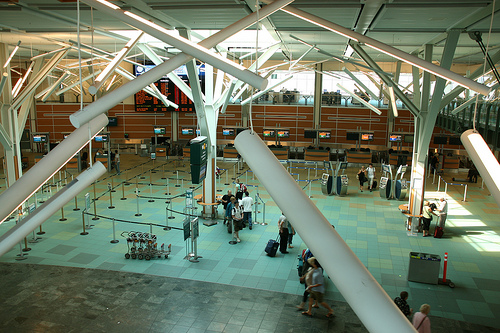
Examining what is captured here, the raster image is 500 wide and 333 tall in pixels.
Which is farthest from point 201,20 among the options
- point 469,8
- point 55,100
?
point 55,100

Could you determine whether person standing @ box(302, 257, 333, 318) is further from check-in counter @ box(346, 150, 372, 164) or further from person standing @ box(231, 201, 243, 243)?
check-in counter @ box(346, 150, 372, 164)

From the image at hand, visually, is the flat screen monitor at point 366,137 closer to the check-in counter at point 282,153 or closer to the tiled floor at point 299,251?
the check-in counter at point 282,153

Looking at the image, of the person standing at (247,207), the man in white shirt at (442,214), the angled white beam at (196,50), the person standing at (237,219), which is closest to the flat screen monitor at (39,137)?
the person standing at (247,207)

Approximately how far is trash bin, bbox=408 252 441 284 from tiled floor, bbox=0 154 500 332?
0.21 meters

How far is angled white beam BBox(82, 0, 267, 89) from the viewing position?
3275mm

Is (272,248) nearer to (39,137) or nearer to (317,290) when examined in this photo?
(317,290)

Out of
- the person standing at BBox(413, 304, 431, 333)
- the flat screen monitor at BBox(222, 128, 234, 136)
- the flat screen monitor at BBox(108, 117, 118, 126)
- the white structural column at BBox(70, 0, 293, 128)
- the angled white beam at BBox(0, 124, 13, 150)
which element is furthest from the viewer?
the flat screen monitor at BBox(108, 117, 118, 126)

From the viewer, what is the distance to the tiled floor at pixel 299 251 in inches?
391

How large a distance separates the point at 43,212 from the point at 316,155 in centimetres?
2477

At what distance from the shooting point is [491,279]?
35.2ft

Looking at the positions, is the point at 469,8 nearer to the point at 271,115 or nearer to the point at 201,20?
the point at 201,20

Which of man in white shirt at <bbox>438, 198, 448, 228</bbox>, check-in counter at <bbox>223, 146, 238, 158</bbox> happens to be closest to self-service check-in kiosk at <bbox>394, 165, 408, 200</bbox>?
man in white shirt at <bbox>438, 198, 448, 228</bbox>

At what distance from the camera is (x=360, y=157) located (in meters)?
27.2

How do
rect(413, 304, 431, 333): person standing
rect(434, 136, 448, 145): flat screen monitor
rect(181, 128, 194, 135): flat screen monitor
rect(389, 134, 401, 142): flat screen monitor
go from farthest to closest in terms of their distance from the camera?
1. rect(181, 128, 194, 135): flat screen monitor
2. rect(389, 134, 401, 142): flat screen monitor
3. rect(434, 136, 448, 145): flat screen monitor
4. rect(413, 304, 431, 333): person standing
